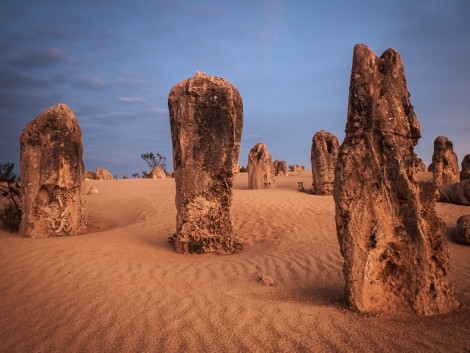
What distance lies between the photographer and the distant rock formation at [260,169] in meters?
16.5

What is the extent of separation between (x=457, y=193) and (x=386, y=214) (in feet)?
30.8

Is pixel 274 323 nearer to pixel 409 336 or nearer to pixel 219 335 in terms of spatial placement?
pixel 219 335

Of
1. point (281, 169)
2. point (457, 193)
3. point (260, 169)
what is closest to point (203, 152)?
point (457, 193)

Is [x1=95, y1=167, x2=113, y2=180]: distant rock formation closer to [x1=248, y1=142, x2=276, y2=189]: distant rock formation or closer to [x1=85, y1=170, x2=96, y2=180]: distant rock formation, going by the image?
[x1=85, y1=170, x2=96, y2=180]: distant rock formation

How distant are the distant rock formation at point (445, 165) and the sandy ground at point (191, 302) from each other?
8442mm

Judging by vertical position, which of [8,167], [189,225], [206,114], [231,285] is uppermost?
[206,114]

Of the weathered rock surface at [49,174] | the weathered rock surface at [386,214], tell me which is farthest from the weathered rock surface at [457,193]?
the weathered rock surface at [49,174]

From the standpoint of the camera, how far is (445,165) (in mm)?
15211

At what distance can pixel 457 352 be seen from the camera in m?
2.84

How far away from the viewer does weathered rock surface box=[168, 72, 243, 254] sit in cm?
712

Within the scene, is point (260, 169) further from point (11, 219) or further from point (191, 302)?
point (191, 302)

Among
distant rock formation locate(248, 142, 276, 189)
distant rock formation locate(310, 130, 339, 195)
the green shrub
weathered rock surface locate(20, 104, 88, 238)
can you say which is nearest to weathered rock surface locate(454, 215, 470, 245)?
distant rock formation locate(310, 130, 339, 195)

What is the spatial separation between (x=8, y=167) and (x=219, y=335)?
9.02 metres

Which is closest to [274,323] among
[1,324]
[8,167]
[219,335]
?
[219,335]
